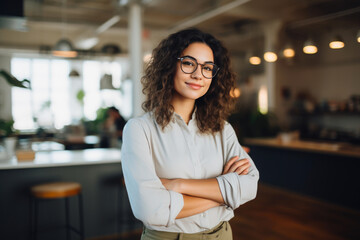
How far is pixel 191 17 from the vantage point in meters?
8.51

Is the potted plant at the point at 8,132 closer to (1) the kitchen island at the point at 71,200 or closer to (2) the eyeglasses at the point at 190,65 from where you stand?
(1) the kitchen island at the point at 71,200

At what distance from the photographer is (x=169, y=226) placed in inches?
52.6

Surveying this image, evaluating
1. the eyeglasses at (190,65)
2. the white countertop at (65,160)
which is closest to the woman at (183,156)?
the eyeglasses at (190,65)

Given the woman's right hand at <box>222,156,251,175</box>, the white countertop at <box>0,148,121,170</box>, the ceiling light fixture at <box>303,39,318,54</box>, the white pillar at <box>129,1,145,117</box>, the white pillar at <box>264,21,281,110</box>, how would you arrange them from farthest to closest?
the white pillar at <box>264,21,281,110</box>, the ceiling light fixture at <box>303,39,318,54</box>, the white pillar at <box>129,1,145,117</box>, the white countertop at <box>0,148,121,170</box>, the woman's right hand at <box>222,156,251,175</box>

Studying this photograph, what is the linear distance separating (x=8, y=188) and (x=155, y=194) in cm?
309

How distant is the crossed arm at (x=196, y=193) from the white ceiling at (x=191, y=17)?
4.58m

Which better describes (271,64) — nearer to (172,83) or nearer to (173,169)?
(172,83)

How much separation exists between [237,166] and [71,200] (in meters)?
3.05

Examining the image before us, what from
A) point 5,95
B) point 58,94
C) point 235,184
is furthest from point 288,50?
point 5,95

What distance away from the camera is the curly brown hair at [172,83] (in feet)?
4.66

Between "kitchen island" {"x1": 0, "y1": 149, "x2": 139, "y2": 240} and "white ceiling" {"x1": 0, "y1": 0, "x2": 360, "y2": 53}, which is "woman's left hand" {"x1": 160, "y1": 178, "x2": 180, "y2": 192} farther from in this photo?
"white ceiling" {"x1": 0, "y1": 0, "x2": 360, "y2": 53}

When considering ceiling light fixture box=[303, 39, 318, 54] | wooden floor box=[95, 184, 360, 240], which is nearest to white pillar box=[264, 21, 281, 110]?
ceiling light fixture box=[303, 39, 318, 54]

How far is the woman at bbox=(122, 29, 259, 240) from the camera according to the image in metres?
1.29

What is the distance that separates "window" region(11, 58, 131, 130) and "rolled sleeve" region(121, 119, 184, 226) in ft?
33.8
